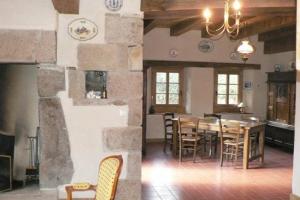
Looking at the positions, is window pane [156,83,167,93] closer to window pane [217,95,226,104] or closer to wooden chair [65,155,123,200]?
window pane [217,95,226,104]

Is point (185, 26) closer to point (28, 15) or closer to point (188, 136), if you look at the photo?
point (188, 136)

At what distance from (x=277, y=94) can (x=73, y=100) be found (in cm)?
652

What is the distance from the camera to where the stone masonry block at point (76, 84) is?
370 centimetres

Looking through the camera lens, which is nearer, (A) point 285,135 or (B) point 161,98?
(A) point 285,135

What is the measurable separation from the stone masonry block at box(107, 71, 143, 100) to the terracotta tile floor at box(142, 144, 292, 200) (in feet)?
5.04

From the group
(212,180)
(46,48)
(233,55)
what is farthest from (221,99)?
(46,48)

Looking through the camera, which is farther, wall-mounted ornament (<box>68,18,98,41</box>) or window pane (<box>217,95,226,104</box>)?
window pane (<box>217,95,226,104</box>)

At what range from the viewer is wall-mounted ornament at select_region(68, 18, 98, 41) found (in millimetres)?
3668

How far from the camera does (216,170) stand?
20.7 feet

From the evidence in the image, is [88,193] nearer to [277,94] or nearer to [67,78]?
[67,78]

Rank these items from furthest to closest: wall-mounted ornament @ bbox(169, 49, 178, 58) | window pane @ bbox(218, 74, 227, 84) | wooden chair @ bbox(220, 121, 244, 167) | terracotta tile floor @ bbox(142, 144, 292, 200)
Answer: window pane @ bbox(218, 74, 227, 84)
wall-mounted ornament @ bbox(169, 49, 178, 58)
wooden chair @ bbox(220, 121, 244, 167)
terracotta tile floor @ bbox(142, 144, 292, 200)

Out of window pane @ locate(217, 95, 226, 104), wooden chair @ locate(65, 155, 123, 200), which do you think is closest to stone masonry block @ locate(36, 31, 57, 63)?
wooden chair @ locate(65, 155, 123, 200)

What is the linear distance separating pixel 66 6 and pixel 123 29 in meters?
0.61

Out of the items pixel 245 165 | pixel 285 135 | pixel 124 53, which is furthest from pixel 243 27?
pixel 124 53
